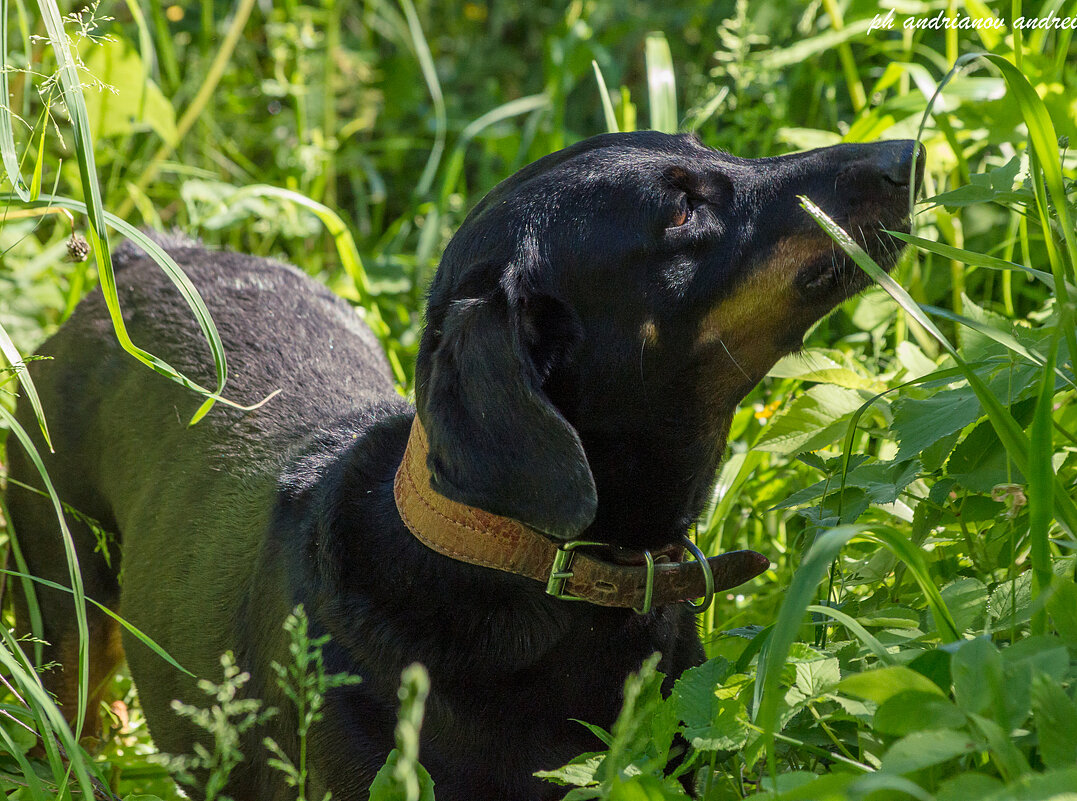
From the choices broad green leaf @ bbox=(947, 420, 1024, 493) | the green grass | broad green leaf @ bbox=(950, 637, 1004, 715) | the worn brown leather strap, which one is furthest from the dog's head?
broad green leaf @ bbox=(950, 637, 1004, 715)

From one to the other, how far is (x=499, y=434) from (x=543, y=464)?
0.29 feet

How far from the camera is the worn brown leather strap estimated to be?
1.92m

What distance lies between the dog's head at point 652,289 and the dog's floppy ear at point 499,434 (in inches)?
2.2

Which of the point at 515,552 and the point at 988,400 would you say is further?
the point at 515,552

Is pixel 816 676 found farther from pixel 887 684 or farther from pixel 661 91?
pixel 661 91

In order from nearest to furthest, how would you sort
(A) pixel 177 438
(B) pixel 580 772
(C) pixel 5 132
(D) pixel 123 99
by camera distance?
(B) pixel 580 772 < (C) pixel 5 132 < (A) pixel 177 438 < (D) pixel 123 99

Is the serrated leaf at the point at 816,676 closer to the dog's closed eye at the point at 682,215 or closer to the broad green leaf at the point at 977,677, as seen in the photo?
the broad green leaf at the point at 977,677

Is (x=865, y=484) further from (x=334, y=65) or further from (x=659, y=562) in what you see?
(x=334, y=65)

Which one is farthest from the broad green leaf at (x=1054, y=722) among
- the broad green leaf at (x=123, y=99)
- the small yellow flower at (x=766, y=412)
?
the broad green leaf at (x=123, y=99)

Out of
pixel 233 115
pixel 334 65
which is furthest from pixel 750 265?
pixel 233 115

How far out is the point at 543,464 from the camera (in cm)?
181

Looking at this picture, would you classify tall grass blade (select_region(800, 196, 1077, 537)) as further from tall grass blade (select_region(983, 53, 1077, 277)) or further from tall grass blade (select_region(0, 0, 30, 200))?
tall grass blade (select_region(0, 0, 30, 200))

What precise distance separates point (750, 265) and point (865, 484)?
0.46m

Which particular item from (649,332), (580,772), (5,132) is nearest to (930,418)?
(649,332)
